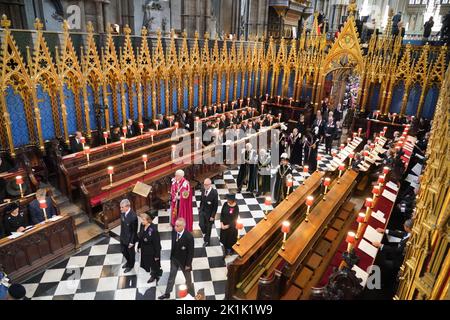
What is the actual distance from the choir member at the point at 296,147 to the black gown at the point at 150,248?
27.9ft

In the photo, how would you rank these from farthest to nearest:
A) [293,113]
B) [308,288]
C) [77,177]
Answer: [293,113] < [77,177] < [308,288]

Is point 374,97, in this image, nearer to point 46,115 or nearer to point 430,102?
point 430,102

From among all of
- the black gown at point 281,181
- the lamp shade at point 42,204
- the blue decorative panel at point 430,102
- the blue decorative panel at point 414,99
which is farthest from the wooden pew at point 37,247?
the blue decorative panel at point 430,102

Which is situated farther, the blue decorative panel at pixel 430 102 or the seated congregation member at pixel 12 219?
the blue decorative panel at pixel 430 102

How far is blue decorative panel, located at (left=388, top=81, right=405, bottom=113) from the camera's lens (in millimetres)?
16703

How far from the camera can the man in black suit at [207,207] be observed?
23.8ft

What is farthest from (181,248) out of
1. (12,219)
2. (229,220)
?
(12,219)

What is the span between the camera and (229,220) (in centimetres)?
698

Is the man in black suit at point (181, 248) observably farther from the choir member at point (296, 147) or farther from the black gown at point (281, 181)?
the choir member at point (296, 147)

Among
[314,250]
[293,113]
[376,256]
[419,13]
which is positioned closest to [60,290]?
[314,250]

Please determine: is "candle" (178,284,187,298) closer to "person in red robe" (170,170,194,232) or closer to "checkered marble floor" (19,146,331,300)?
"checkered marble floor" (19,146,331,300)

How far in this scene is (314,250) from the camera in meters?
6.18

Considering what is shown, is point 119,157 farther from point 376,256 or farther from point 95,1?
point 95,1

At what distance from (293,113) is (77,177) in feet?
46.1
